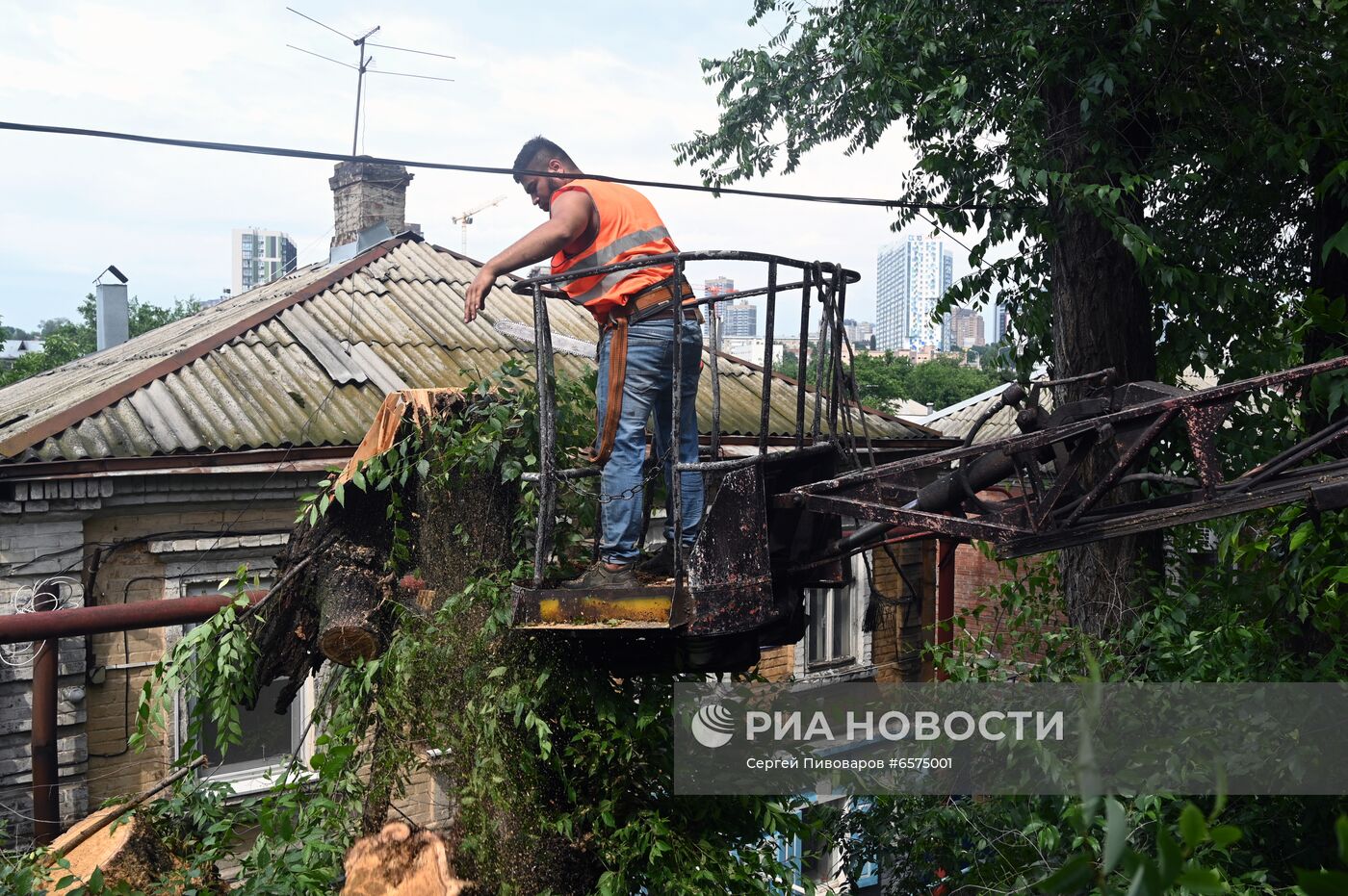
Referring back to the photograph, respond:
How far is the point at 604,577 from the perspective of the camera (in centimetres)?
441

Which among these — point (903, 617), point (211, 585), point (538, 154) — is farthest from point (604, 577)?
point (903, 617)

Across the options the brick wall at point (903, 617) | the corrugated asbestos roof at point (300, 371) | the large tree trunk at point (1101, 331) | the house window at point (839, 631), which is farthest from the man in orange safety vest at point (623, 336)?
the brick wall at point (903, 617)

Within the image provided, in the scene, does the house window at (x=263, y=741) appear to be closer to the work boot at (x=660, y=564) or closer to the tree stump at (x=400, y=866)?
the tree stump at (x=400, y=866)

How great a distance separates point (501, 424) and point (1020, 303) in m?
4.85

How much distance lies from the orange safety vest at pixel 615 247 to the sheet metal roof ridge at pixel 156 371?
15.4 feet

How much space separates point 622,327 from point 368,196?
34.0ft

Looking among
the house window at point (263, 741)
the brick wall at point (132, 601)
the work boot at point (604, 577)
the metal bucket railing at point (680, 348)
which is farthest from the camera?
the house window at point (263, 741)

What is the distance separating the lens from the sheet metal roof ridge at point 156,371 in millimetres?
7262

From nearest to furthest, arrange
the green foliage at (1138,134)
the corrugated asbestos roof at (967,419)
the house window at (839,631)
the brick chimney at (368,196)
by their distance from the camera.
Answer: the green foliage at (1138,134)
the house window at (839,631)
the brick chimney at (368,196)
the corrugated asbestos roof at (967,419)

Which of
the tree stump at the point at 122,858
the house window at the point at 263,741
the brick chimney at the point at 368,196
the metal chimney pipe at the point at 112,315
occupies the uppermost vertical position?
the brick chimney at the point at 368,196

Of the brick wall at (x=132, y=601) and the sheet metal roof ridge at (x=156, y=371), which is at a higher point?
the sheet metal roof ridge at (x=156, y=371)

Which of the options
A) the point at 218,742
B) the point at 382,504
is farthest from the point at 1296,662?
the point at 218,742

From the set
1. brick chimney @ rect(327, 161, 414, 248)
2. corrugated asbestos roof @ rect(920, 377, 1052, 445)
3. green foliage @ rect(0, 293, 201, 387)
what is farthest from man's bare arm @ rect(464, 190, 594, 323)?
green foliage @ rect(0, 293, 201, 387)

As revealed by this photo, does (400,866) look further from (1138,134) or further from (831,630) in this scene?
(831,630)
